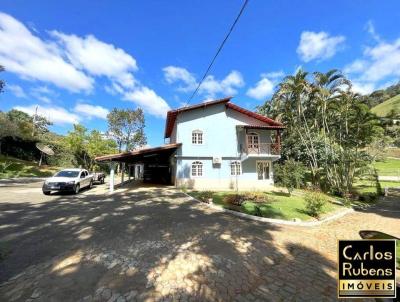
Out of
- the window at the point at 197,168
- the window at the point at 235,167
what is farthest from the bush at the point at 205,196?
the window at the point at 235,167

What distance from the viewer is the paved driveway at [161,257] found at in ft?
14.6

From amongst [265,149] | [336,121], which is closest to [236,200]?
[265,149]

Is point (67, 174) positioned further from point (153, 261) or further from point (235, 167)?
point (153, 261)

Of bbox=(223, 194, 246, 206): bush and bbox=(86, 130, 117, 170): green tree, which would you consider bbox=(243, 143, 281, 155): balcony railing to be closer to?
bbox=(223, 194, 246, 206): bush

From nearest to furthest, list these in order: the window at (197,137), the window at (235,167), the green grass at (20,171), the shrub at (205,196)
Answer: the shrub at (205,196), the window at (197,137), the window at (235,167), the green grass at (20,171)

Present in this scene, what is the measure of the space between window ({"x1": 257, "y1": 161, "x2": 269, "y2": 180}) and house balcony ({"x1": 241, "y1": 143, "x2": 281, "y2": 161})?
3.78 feet

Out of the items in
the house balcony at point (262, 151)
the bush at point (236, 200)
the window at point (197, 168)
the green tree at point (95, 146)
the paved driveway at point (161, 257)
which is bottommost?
the paved driveway at point (161, 257)

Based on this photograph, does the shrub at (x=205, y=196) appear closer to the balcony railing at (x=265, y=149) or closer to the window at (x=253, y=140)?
the balcony railing at (x=265, y=149)

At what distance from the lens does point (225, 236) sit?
307 inches

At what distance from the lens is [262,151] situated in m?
23.8

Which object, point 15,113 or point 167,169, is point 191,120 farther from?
point 15,113

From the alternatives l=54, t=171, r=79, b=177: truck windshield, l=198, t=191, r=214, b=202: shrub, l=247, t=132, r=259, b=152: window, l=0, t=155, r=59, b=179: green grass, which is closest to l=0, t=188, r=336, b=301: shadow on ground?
l=198, t=191, r=214, b=202: shrub

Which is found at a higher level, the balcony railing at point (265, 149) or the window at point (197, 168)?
the balcony railing at point (265, 149)

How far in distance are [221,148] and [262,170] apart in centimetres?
502
